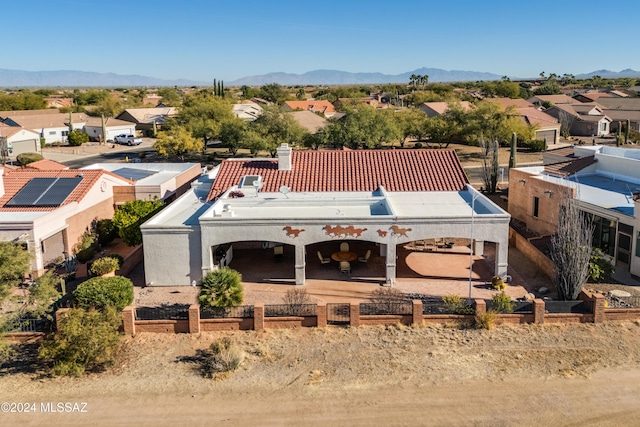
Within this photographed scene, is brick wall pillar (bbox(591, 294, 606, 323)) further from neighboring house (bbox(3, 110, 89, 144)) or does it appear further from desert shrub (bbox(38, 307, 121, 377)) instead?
neighboring house (bbox(3, 110, 89, 144))

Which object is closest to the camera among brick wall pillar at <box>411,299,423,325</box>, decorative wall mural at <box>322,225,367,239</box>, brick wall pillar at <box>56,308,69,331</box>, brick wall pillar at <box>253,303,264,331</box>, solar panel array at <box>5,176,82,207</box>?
brick wall pillar at <box>56,308,69,331</box>

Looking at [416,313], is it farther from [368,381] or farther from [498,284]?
[498,284]

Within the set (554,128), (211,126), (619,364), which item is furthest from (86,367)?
(554,128)

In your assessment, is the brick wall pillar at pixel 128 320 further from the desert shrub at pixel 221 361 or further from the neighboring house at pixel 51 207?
the neighboring house at pixel 51 207

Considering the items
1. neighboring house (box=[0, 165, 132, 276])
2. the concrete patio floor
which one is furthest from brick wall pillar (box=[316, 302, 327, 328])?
neighboring house (box=[0, 165, 132, 276])

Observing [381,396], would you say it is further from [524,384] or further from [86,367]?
[86,367]

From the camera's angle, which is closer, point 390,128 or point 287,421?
point 287,421
